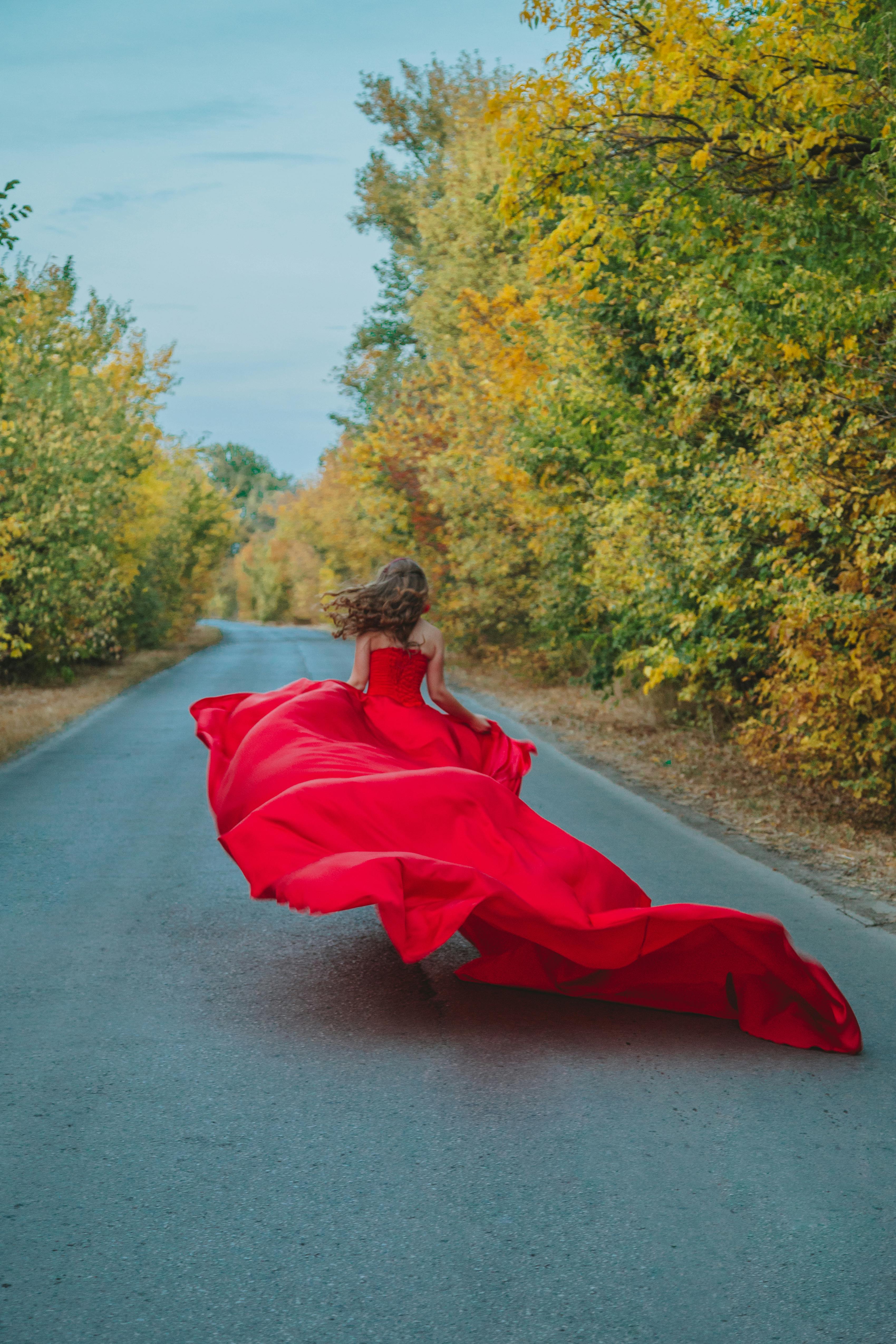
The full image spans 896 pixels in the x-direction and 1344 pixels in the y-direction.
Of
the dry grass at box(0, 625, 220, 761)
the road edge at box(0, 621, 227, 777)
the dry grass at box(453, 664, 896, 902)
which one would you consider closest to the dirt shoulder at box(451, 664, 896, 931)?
the dry grass at box(453, 664, 896, 902)

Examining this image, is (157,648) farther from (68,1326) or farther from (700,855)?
(68,1326)

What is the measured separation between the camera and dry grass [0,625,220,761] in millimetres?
15438

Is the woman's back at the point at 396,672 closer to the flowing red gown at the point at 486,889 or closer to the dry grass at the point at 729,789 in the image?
the flowing red gown at the point at 486,889

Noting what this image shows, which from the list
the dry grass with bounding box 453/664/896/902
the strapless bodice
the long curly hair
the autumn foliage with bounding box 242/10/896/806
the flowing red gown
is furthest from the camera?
the dry grass with bounding box 453/664/896/902

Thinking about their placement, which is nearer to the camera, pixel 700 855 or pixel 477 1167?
pixel 477 1167

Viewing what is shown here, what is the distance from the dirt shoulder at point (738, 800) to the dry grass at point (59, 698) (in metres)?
6.63

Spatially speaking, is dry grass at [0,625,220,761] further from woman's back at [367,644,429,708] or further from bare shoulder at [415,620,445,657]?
bare shoulder at [415,620,445,657]

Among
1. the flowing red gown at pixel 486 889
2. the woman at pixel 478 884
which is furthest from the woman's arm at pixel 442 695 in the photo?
the flowing red gown at pixel 486 889

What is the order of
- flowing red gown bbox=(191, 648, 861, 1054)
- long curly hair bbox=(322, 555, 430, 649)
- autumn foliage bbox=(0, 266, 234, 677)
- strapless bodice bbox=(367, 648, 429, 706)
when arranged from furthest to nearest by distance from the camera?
autumn foliage bbox=(0, 266, 234, 677) → strapless bodice bbox=(367, 648, 429, 706) → long curly hair bbox=(322, 555, 430, 649) → flowing red gown bbox=(191, 648, 861, 1054)

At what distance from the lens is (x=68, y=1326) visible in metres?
2.81

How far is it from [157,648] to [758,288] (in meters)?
34.3

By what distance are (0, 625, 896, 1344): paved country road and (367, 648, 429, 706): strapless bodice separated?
1219mm

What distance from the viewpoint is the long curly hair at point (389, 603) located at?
6.41m

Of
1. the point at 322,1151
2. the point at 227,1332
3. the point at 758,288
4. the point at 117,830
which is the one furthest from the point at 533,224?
the point at 227,1332
